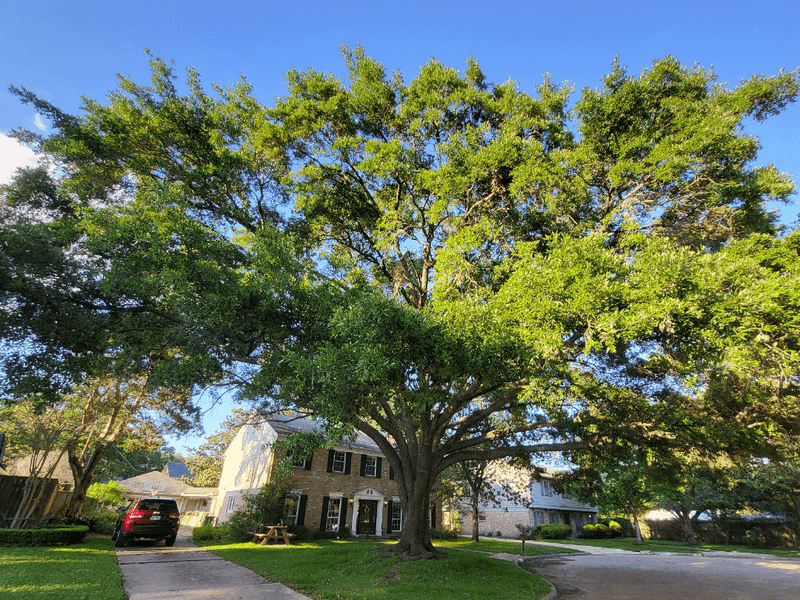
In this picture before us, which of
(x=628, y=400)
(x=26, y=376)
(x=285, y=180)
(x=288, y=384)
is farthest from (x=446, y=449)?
(x=26, y=376)

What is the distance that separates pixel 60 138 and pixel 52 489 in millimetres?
15729

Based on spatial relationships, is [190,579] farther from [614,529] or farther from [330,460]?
[614,529]

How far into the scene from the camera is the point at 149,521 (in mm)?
15250

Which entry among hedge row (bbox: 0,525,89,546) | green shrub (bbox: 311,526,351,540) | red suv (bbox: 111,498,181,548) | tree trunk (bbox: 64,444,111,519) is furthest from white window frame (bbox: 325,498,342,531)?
tree trunk (bbox: 64,444,111,519)

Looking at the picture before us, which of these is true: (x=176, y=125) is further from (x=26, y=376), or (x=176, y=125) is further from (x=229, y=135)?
(x=26, y=376)

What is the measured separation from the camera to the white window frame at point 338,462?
23.1 m

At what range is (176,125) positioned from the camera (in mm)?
11766

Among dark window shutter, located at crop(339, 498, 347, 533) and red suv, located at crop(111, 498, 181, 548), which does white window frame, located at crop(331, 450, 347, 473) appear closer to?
dark window shutter, located at crop(339, 498, 347, 533)

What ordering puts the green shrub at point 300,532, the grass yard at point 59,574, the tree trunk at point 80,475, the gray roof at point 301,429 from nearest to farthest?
the grass yard at point 59,574 → the tree trunk at point 80,475 → the green shrub at point 300,532 → the gray roof at point 301,429

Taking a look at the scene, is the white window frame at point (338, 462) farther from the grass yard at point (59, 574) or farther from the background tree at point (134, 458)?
the grass yard at point (59, 574)

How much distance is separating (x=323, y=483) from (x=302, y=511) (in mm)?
1825

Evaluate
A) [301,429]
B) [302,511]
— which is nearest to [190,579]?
[302,511]

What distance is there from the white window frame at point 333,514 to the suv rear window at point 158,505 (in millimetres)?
8465

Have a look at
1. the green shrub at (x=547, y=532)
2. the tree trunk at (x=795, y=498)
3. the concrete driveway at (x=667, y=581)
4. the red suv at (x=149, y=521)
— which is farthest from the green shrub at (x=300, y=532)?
the tree trunk at (x=795, y=498)
